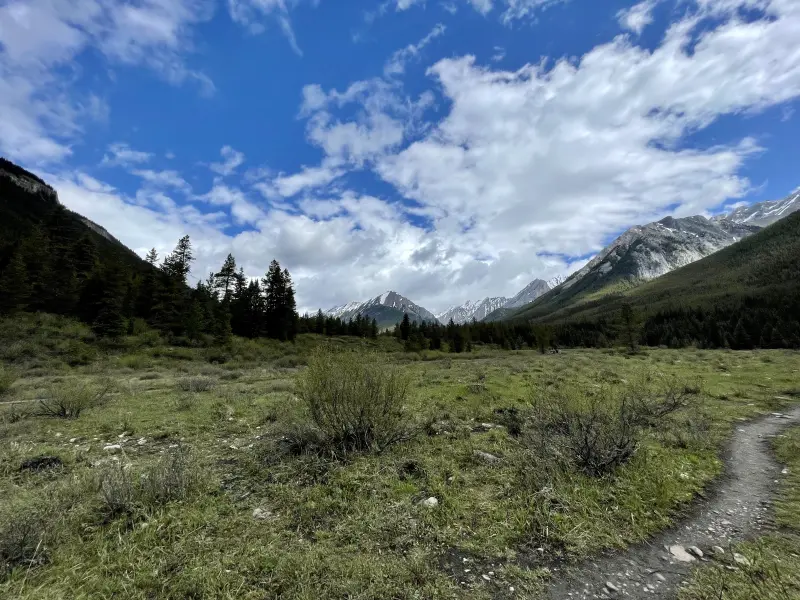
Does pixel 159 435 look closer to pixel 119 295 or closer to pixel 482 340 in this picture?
pixel 119 295

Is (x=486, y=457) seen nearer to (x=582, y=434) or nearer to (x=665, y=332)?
(x=582, y=434)

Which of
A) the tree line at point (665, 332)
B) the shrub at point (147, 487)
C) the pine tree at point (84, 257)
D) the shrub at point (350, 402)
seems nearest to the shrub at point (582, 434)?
the shrub at point (350, 402)

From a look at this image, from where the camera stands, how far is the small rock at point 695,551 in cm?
499

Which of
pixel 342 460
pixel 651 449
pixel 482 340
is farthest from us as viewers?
pixel 482 340

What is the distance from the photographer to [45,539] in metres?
4.79

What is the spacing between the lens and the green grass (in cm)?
408

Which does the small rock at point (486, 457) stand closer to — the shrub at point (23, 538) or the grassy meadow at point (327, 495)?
the grassy meadow at point (327, 495)

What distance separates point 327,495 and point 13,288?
53.7 m

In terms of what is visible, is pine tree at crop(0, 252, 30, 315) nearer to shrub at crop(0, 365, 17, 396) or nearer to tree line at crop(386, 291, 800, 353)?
shrub at crop(0, 365, 17, 396)

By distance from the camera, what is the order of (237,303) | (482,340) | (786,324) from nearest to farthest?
(237,303)
(786,324)
(482,340)

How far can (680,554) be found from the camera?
198 inches

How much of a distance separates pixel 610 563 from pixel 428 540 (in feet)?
8.21

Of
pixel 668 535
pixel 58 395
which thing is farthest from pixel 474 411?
pixel 58 395

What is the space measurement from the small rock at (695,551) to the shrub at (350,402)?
5.84 meters
